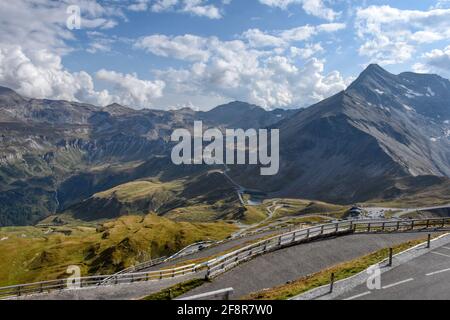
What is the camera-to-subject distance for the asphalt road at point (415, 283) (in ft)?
85.3

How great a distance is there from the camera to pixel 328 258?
43.6 m

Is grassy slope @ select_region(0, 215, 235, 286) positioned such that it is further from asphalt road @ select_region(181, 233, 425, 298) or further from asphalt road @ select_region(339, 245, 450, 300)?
asphalt road @ select_region(339, 245, 450, 300)

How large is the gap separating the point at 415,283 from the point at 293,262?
1450cm

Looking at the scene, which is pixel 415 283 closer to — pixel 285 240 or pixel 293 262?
pixel 293 262

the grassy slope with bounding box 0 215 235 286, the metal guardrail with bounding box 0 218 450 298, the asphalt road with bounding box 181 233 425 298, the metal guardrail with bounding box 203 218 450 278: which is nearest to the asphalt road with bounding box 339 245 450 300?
the asphalt road with bounding box 181 233 425 298

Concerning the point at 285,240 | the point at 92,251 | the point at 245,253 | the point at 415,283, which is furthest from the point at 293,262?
the point at 92,251

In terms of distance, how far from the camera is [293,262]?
41531 mm

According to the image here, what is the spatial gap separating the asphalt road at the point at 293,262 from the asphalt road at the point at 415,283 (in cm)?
979
